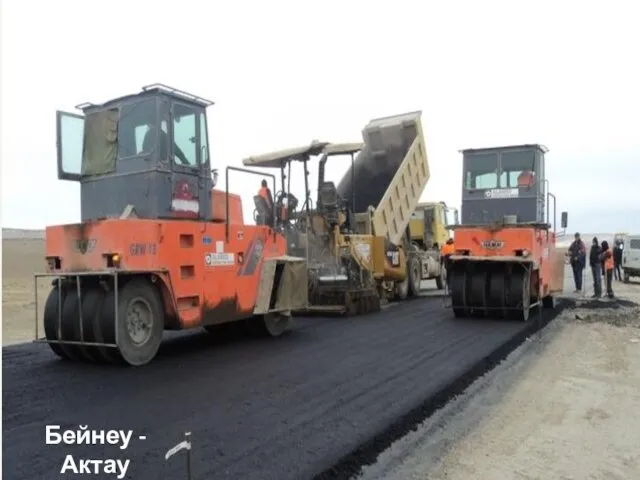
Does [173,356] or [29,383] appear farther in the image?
Result: [173,356]

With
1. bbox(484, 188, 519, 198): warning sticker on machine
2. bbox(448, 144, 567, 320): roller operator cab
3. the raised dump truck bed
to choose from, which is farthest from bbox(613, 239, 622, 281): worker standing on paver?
bbox(484, 188, 519, 198): warning sticker on machine

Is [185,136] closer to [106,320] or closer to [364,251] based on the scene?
[106,320]

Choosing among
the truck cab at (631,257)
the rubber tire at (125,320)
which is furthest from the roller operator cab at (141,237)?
the truck cab at (631,257)

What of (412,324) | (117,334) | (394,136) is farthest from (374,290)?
(117,334)

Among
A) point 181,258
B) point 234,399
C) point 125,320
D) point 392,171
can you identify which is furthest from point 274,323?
point 392,171

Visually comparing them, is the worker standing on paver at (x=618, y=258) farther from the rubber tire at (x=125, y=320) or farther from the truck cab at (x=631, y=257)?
the rubber tire at (x=125, y=320)

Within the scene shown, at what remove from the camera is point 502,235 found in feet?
32.2

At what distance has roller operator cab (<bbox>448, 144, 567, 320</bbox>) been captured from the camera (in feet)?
Answer: 32.0

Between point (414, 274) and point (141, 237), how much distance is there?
9.39 m

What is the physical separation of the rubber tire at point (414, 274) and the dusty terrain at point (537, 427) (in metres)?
6.71

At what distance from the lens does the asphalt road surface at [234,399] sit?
363 centimetres

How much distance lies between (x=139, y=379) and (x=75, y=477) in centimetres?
215

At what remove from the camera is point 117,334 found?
5777 mm

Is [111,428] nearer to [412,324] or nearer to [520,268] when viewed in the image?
[412,324]
